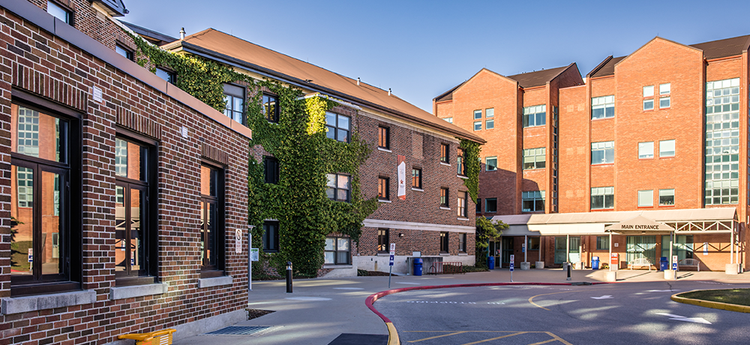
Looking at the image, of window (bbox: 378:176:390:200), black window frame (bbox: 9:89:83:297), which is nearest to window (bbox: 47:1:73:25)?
black window frame (bbox: 9:89:83:297)

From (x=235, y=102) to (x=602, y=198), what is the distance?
32990 millimetres

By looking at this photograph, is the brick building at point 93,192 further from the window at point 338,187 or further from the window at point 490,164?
the window at point 490,164

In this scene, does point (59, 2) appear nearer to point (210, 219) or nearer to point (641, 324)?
point (210, 219)

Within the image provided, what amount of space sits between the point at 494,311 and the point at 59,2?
17252mm

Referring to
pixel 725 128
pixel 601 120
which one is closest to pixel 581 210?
pixel 601 120

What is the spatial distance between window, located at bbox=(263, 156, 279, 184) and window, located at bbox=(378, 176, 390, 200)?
7.52 m

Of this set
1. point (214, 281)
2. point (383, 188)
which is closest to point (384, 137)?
point (383, 188)

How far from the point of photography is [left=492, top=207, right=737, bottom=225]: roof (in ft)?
122

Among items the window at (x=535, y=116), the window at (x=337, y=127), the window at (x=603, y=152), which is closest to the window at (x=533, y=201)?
the window at (x=603, y=152)

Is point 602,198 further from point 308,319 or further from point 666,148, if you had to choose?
point 308,319

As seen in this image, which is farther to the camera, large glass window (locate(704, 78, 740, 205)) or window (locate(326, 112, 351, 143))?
large glass window (locate(704, 78, 740, 205))

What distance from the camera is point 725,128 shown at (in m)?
41.0

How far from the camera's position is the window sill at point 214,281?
9.84 m

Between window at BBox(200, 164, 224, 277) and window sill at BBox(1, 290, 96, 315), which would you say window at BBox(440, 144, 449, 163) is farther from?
window sill at BBox(1, 290, 96, 315)
